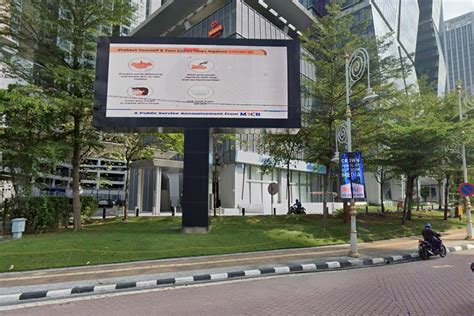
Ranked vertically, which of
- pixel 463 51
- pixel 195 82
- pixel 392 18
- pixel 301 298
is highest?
pixel 392 18

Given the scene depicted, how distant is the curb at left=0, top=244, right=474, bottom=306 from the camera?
7083 millimetres

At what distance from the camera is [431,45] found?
263ft

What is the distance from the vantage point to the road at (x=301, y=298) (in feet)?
19.1

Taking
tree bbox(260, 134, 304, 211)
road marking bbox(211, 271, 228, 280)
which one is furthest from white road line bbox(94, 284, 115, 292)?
tree bbox(260, 134, 304, 211)

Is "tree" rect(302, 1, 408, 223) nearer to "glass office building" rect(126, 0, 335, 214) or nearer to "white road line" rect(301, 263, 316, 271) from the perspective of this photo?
"white road line" rect(301, 263, 316, 271)

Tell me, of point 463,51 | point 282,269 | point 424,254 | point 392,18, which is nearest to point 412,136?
point 424,254

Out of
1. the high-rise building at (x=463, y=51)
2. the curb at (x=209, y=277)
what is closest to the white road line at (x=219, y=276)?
the curb at (x=209, y=277)

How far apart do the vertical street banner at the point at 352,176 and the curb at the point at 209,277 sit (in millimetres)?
2272

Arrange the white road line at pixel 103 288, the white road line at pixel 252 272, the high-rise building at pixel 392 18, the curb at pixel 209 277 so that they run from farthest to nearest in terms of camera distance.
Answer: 1. the high-rise building at pixel 392 18
2. the white road line at pixel 252 272
3. the white road line at pixel 103 288
4. the curb at pixel 209 277

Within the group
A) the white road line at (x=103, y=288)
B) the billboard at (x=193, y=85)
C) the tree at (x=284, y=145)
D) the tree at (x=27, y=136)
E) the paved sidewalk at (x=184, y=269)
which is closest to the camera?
the white road line at (x=103, y=288)

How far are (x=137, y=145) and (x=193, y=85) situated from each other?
879cm

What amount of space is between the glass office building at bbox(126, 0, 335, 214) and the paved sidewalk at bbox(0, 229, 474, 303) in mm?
16246

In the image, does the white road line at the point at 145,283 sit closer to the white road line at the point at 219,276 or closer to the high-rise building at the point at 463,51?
the white road line at the point at 219,276

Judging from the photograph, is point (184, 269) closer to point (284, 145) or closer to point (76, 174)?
point (76, 174)
